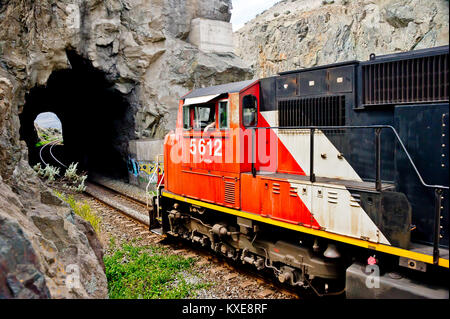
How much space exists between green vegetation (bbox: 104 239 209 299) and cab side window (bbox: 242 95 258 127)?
3.21 m

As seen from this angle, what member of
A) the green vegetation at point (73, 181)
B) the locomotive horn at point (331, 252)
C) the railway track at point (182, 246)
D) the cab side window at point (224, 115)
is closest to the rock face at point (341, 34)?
the cab side window at point (224, 115)

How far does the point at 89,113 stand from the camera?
2280cm

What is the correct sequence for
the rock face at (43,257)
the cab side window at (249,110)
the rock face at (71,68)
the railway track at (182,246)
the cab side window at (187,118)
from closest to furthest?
the rock face at (43,257) → the rock face at (71,68) → the railway track at (182,246) → the cab side window at (249,110) → the cab side window at (187,118)

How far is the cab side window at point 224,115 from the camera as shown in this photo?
6.36m

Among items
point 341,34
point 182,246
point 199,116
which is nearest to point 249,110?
point 199,116

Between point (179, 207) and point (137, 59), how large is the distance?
11.4 metres

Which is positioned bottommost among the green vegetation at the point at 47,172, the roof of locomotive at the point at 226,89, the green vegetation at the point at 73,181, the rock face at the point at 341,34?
the green vegetation at the point at 73,181

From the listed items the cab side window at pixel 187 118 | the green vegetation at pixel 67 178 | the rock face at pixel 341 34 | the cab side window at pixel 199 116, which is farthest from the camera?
the rock face at pixel 341 34

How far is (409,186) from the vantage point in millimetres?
4402

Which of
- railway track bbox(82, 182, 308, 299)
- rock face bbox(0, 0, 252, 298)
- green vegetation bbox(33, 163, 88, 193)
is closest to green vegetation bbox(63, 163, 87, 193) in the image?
green vegetation bbox(33, 163, 88, 193)

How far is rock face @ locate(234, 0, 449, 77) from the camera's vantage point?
2619cm

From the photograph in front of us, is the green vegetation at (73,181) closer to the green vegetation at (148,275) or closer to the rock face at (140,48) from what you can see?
the rock face at (140,48)

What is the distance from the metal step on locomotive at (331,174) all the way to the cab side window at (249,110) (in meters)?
0.02

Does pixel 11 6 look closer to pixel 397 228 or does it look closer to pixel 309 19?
pixel 397 228
